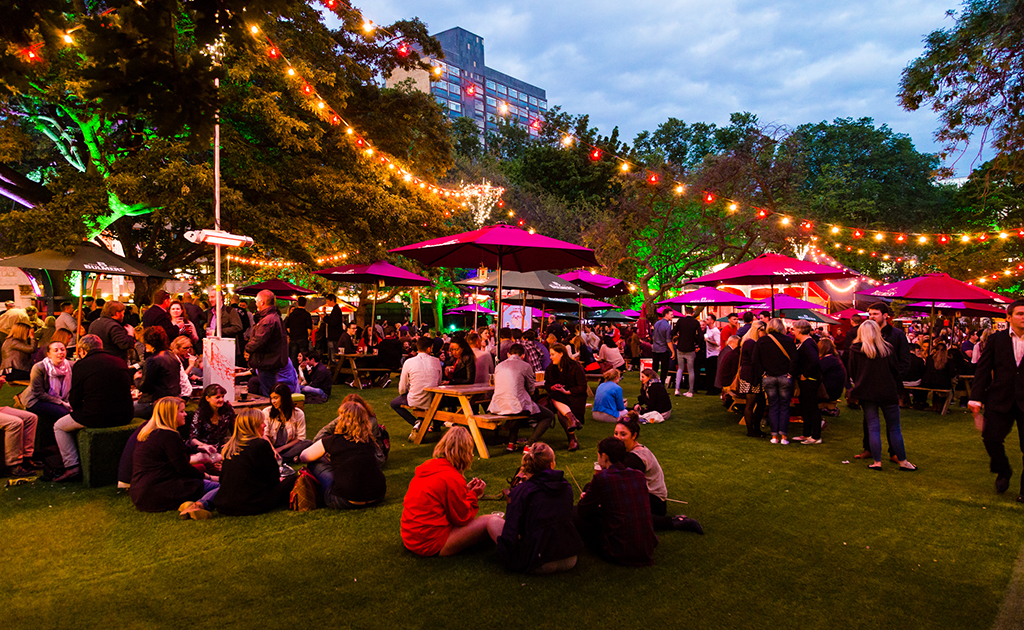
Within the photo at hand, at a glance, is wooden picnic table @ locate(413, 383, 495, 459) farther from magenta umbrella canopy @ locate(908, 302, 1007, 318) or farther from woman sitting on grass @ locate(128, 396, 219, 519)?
magenta umbrella canopy @ locate(908, 302, 1007, 318)

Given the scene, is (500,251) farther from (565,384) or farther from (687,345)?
(687,345)

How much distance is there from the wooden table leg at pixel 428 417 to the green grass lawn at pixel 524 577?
1.46 m

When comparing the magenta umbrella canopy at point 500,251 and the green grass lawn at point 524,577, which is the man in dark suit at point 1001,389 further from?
the magenta umbrella canopy at point 500,251

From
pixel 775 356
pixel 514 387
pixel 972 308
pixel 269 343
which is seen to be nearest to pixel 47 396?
pixel 269 343

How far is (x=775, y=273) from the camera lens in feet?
30.8

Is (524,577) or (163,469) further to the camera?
(163,469)

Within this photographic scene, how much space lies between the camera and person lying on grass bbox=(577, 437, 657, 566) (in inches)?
152

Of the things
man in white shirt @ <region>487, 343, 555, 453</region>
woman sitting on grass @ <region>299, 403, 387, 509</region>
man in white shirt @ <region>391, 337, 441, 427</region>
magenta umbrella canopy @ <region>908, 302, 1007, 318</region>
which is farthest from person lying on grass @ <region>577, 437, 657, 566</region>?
magenta umbrella canopy @ <region>908, 302, 1007, 318</region>

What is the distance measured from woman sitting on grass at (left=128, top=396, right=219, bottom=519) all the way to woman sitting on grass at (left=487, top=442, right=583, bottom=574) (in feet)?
8.36

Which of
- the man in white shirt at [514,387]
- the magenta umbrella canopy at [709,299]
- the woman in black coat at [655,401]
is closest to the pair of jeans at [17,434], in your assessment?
the man in white shirt at [514,387]

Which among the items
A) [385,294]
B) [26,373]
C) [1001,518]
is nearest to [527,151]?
[385,294]

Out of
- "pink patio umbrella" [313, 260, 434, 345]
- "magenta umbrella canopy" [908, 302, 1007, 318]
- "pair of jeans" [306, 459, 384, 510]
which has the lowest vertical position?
"pair of jeans" [306, 459, 384, 510]

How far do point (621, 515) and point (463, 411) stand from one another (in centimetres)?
338

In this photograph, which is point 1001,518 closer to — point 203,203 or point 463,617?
point 463,617
